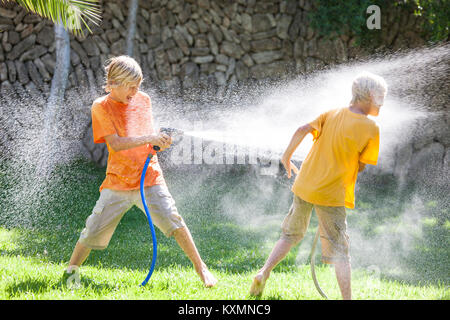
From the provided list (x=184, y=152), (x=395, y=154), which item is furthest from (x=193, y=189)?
(x=395, y=154)

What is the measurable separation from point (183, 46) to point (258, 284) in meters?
6.25

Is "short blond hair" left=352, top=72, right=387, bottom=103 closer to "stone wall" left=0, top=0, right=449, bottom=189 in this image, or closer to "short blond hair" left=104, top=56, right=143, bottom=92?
"short blond hair" left=104, top=56, right=143, bottom=92

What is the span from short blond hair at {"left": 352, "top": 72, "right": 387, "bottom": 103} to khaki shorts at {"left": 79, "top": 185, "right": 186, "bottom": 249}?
4.40ft

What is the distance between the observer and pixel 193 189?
22.8 ft

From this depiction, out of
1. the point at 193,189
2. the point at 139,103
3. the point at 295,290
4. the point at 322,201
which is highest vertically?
the point at 139,103

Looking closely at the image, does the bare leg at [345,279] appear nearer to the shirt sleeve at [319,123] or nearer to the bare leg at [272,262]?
the bare leg at [272,262]

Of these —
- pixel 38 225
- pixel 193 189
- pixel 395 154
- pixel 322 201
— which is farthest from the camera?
pixel 395 154


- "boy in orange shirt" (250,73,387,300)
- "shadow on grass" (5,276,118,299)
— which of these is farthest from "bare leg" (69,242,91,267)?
"boy in orange shirt" (250,73,387,300)

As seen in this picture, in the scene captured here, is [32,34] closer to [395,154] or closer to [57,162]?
[57,162]

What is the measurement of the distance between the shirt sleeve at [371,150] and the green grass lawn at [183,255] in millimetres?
940

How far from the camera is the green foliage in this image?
750cm

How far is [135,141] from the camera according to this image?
9.91ft

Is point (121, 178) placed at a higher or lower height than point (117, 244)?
higher

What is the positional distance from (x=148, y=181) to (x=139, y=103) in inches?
20.0
